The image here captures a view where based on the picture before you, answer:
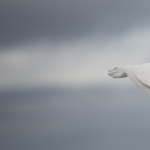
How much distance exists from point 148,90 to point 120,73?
0.52 meters

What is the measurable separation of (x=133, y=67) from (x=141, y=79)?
0.24 m

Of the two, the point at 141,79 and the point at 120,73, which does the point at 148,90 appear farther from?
the point at 120,73

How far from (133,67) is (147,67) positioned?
21 cm

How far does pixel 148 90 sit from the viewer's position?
169 inches

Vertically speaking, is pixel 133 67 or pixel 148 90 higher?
pixel 133 67

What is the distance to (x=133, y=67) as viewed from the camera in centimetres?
441

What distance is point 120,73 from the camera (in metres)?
4.54

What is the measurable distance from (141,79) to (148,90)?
0.63 feet

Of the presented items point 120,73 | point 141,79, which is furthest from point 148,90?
point 120,73

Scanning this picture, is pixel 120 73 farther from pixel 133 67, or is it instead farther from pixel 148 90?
pixel 148 90

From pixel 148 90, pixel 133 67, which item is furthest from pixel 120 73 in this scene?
pixel 148 90

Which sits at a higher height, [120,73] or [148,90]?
[120,73]

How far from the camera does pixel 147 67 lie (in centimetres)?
432

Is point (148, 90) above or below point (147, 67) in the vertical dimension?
below
